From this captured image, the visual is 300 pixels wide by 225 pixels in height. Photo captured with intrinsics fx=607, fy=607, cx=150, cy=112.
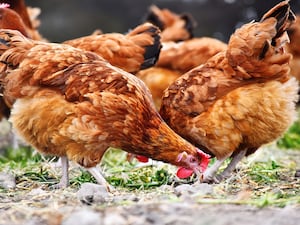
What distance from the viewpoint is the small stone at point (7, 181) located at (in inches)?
165

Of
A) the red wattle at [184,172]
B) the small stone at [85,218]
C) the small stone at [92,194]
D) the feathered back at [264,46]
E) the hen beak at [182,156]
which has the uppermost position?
the feathered back at [264,46]

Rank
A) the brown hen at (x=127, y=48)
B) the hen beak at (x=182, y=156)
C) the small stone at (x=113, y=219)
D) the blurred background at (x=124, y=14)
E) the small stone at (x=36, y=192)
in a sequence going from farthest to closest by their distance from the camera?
the blurred background at (x=124, y=14) → the brown hen at (x=127, y=48) → the hen beak at (x=182, y=156) → the small stone at (x=36, y=192) → the small stone at (x=113, y=219)

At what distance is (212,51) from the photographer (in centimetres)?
650

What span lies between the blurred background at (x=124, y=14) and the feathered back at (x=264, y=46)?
8757 millimetres

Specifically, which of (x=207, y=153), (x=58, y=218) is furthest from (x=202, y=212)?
(x=207, y=153)

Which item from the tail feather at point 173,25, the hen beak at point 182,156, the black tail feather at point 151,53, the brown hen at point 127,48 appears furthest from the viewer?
the tail feather at point 173,25

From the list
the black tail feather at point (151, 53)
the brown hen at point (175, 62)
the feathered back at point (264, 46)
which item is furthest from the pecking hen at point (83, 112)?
the brown hen at point (175, 62)

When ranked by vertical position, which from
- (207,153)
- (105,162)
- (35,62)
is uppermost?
(35,62)

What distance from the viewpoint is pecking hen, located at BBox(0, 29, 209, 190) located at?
154 inches

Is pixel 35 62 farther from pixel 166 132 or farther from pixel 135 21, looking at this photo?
pixel 135 21

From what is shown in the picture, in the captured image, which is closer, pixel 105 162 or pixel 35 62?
pixel 35 62

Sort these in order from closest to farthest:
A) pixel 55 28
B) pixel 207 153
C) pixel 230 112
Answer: pixel 230 112, pixel 207 153, pixel 55 28

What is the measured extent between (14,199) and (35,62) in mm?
944

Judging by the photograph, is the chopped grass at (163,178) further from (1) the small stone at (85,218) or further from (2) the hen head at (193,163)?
(1) the small stone at (85,218)
